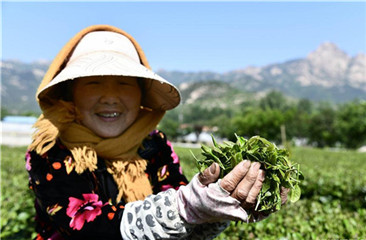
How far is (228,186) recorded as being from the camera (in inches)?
43.8

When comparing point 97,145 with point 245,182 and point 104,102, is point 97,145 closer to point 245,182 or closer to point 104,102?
point 104,102

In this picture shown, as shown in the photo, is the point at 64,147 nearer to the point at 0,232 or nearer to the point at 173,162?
the point at 173,162

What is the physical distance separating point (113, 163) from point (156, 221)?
64cm

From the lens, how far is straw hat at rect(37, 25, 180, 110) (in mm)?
1675

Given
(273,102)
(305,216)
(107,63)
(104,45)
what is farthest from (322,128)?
(107,63)

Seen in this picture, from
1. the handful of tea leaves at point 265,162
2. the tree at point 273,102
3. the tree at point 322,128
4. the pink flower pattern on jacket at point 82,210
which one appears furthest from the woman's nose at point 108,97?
the tree at point 273,102

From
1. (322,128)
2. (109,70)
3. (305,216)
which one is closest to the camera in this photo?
(109,70)

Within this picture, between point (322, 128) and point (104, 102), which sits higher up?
point (104, 102)

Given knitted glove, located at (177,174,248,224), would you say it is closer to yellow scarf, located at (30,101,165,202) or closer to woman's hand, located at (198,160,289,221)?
woman's hand, located at (198,160,289,221)

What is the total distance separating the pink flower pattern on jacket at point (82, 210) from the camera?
140 centimetres

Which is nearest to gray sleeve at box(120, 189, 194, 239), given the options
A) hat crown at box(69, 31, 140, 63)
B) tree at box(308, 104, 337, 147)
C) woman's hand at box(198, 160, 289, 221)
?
woman's hand at box(198, 160, 289, 221)

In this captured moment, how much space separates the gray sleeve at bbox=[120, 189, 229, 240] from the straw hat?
705 millimetres

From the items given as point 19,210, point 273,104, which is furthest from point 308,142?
point 19,210

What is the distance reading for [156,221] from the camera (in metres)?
1.27
